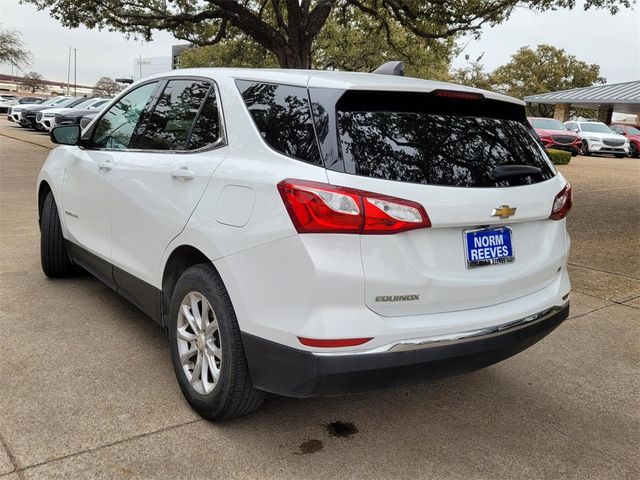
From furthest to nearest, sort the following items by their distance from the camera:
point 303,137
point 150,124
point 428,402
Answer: point 150,124 < point 428,402 < point 303,137

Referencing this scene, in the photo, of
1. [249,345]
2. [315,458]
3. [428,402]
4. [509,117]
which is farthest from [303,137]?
[428,402]

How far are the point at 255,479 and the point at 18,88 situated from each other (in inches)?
5165

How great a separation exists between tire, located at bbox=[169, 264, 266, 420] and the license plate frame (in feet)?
3.52

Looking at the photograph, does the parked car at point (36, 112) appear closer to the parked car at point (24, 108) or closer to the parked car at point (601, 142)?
the parked car at point (24, 108)

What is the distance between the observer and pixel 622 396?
3480 millimetres

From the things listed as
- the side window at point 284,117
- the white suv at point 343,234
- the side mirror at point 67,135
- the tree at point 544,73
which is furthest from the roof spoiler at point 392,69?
the tree at point 544,73

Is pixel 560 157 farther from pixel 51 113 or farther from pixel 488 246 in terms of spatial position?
pixel 51 113

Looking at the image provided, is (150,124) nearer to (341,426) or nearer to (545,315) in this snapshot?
(341,426)

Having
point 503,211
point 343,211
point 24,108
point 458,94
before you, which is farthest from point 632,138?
point 343,211

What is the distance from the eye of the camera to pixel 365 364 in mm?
2361

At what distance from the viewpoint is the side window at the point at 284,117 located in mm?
2474

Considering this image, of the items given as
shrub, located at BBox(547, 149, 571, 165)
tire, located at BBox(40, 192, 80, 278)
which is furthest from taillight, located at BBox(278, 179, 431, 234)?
shrub, located at BBox(547, 149, 571, 165)

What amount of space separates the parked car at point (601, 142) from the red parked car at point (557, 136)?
80.2 inches

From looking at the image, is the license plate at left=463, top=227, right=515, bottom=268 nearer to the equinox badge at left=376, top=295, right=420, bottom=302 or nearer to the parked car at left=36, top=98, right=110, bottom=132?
the equinox badge at left=376, top=295, right=420, bottom=302
